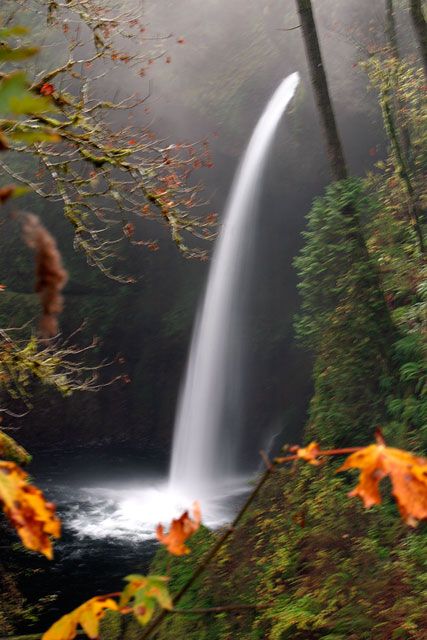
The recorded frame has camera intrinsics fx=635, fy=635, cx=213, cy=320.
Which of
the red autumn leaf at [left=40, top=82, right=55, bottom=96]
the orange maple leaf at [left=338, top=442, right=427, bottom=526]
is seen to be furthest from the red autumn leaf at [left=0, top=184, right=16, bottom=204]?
the red autumn leaf at [left=40, top=82, right=55, bottom=96]

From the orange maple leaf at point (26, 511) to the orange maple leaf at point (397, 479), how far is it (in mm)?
533

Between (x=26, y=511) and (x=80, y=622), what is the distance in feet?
1.45

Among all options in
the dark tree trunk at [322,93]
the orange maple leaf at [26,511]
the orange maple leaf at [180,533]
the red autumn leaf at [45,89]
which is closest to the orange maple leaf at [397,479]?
the orange maple leaf at [180,533]

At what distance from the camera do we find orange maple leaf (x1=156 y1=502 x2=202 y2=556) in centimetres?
137

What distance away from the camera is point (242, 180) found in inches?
632

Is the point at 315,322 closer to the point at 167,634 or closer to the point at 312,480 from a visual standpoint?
the point at 312,480

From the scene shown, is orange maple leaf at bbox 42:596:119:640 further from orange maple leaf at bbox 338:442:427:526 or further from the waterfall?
the waterfall

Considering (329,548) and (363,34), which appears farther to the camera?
(363,34)

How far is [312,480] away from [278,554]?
1.21 m

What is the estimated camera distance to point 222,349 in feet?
50.0

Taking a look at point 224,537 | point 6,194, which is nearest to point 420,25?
point 224,537

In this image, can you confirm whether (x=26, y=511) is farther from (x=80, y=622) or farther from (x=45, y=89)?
(x=45, y=89)

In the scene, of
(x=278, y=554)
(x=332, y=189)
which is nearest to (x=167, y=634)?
(x=278, y=554)

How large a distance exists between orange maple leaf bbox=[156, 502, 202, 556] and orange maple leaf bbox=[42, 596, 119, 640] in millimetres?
165
